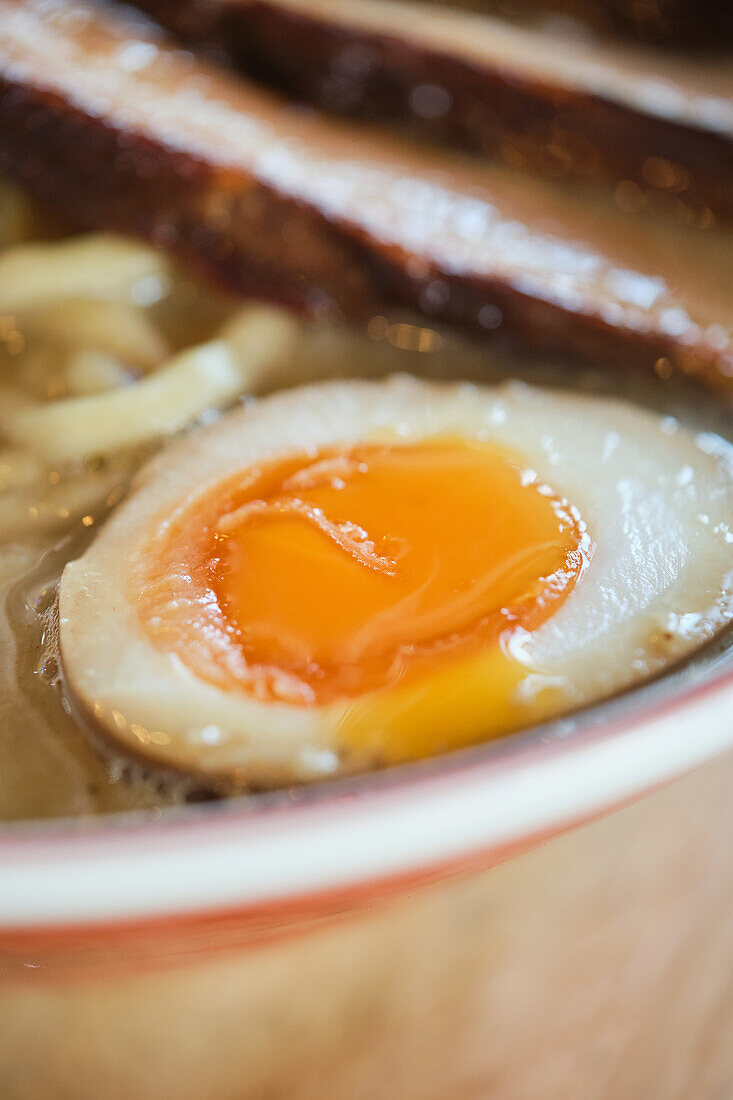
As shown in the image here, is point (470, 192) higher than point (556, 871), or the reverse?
point (470, 192)

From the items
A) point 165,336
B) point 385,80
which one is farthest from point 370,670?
point 385,80

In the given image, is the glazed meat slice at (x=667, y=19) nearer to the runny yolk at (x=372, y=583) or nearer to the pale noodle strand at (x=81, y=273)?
the pale noodle strand at (x=81, y=273)

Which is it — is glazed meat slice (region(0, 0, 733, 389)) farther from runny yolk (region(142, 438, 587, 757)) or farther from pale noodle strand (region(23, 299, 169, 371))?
runny yolk (region(142, 438, 587, 757))

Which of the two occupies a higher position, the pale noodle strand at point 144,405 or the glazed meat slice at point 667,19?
the glazed meat slice at point 667,19

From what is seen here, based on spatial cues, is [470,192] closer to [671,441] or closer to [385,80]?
[385,80]

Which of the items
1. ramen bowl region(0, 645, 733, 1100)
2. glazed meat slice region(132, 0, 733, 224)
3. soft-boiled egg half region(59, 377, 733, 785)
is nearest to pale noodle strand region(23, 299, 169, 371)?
soft-boiled egg half region(59, 377, 733, 785)

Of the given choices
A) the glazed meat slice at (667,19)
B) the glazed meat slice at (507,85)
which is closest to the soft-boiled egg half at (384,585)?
the glazed meat slice at (507,85)
